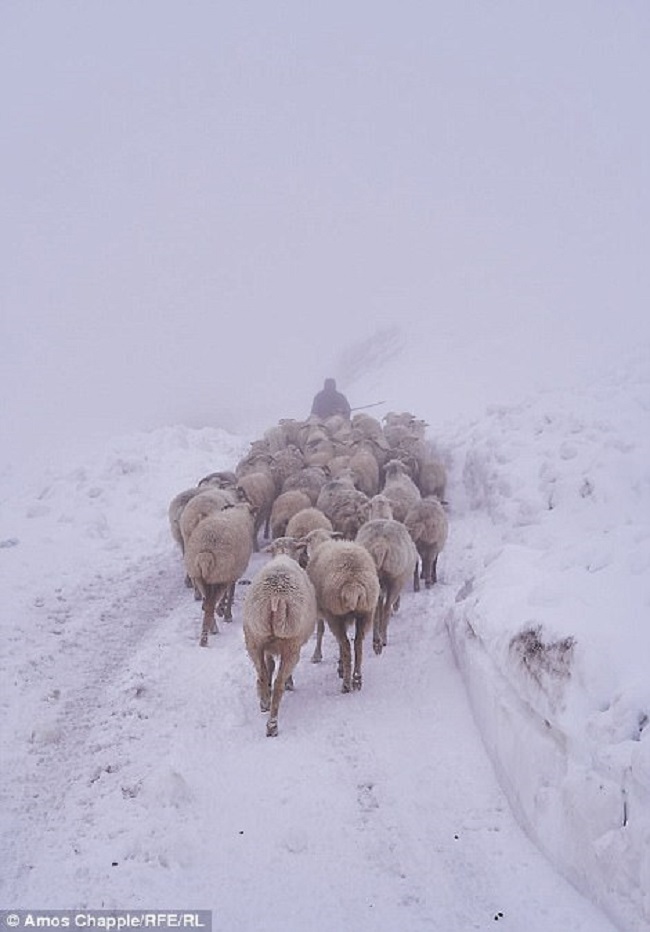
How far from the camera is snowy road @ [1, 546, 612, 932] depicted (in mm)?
4277

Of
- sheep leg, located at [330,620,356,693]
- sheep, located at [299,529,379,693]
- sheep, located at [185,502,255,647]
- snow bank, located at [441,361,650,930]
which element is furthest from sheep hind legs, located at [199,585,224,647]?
snow bank, located at [441,361,650,930]

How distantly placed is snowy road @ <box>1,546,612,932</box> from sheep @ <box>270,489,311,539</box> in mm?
2936

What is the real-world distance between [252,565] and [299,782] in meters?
5.68

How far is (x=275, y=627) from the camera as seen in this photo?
607cm

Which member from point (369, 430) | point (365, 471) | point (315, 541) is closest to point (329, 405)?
point (369, 430)

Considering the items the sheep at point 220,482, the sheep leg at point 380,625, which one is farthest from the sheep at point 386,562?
the sheep at point 220,482

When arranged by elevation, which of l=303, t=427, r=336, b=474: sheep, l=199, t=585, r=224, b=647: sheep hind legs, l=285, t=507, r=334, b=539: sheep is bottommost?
l=199, t=585, r=224, b=647: sheep hind legs

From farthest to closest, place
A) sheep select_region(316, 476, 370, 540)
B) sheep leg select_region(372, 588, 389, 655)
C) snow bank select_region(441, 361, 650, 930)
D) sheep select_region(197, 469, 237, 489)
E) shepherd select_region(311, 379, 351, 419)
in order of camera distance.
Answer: shepherd select_region(311, 379, 351, 419)
sheep select_region(197, 469, 237, 489)
sheep select_region(316, 476, 370, 540)
sheep leg select_region(372, 588, 389, 655)
snow bank select_region(441, 361, 650, 930)

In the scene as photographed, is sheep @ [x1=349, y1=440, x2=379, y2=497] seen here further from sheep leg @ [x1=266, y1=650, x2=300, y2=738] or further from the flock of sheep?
sheep leg @ [x1=266, y1=650, x2=300, y2=738]

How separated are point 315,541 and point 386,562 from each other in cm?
90

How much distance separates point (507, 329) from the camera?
4675 cm

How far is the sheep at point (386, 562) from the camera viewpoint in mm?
7965

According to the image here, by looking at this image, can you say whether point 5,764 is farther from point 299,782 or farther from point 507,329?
point 507,329

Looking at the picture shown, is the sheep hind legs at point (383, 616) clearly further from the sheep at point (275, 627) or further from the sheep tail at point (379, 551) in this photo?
the sheep at point (275, 627)
